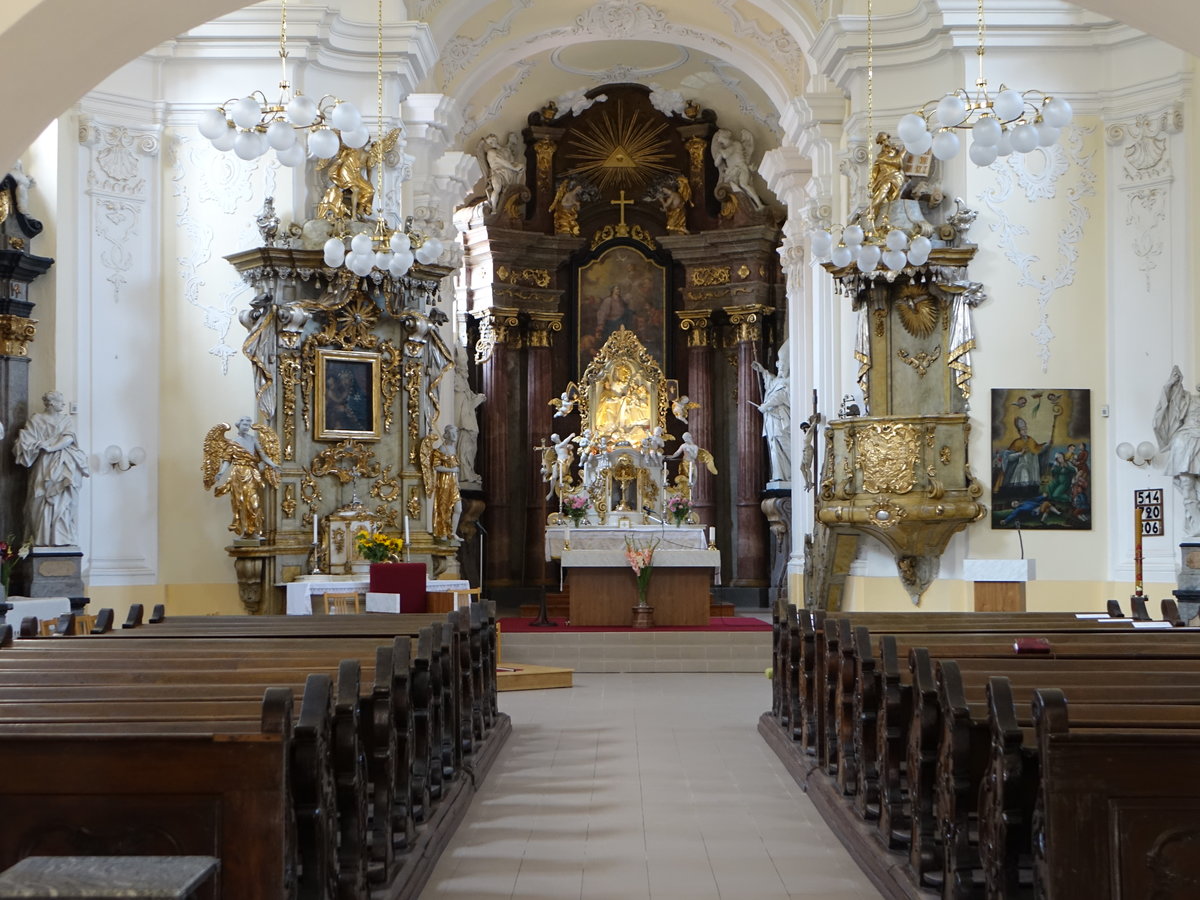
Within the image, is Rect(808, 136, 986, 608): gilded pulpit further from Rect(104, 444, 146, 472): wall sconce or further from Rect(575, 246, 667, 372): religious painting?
Rect(575, 246, 667, 372): religious painting

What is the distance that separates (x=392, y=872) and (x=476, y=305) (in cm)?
1687

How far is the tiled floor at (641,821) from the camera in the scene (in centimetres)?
546

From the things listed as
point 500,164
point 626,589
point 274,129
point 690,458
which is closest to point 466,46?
point 500,164

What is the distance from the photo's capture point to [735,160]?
21.5 meters

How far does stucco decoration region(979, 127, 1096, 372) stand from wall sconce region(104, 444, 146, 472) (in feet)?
27.5

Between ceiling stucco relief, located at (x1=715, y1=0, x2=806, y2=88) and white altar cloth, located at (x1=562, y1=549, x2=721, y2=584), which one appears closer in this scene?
white altar cloth, located at (x1=562, y1=549, x2=721, y2=584)

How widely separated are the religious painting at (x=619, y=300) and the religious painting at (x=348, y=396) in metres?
8.32

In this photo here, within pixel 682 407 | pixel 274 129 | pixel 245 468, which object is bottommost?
pixel 245 468

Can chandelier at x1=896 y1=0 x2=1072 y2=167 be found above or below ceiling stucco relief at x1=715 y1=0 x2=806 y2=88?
below

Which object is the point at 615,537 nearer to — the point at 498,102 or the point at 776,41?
the point at 776,41

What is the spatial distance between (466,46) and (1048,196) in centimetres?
772

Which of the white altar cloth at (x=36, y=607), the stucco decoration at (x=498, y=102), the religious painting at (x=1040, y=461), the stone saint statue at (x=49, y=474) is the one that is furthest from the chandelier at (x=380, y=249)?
the stucco decoration at (x=498, y=102)

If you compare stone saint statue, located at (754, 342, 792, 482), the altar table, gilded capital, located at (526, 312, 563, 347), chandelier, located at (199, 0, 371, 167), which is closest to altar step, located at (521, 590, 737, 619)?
stone saint statue, located at (754, 342, 792, 482)

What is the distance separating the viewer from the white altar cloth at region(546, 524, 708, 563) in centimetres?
1759
